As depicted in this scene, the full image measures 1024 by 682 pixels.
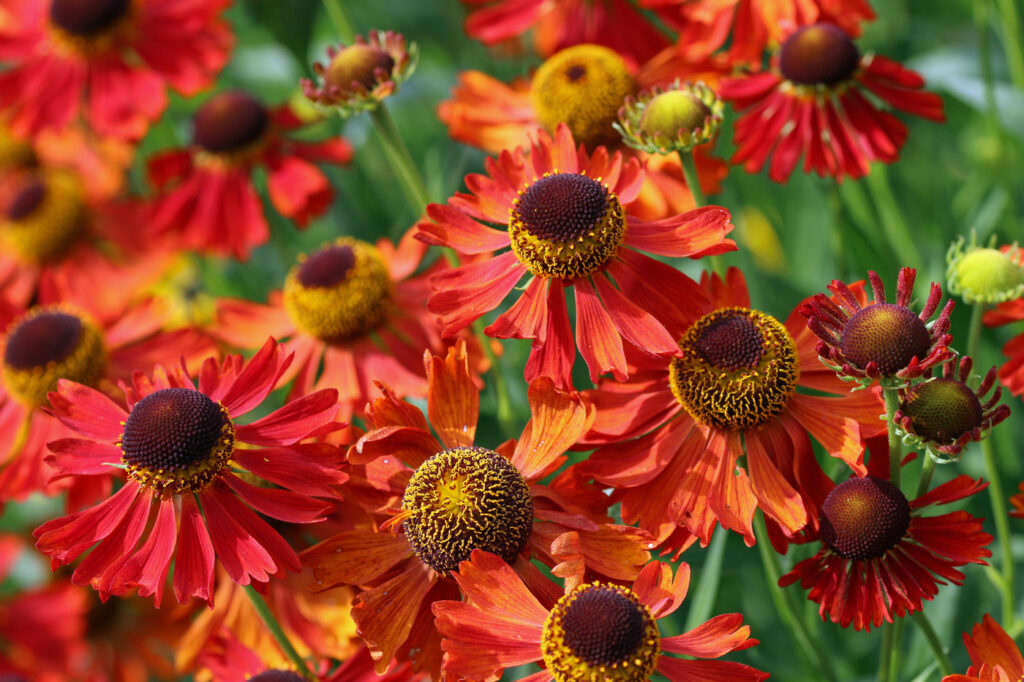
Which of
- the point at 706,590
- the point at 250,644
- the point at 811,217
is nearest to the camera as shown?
the point at 706,590

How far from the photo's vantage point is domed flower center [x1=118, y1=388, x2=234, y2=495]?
1059 mm

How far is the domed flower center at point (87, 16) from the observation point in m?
2.11

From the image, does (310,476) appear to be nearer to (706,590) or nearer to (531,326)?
(531,326)

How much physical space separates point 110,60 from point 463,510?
1.48m

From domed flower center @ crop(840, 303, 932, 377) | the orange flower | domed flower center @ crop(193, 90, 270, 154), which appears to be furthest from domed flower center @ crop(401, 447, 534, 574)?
domed flower center @ crop(193, 90, 270, 154)

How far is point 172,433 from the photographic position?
1054mm

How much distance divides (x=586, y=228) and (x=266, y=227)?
96 centimetres

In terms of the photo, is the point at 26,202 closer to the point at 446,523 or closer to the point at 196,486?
the point at 196,486

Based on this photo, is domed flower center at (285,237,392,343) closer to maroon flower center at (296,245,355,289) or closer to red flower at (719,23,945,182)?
maroon flower center at (296,245,355,289)

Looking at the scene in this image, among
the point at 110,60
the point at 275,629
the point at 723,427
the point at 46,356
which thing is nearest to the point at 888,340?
the point at 723,427

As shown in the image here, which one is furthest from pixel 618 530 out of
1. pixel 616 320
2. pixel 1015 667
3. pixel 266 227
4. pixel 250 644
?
pixel 266 227

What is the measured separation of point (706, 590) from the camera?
1271 mm

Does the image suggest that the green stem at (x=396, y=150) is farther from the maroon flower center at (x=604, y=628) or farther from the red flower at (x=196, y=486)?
the maroon flower center at (x=604, y=628)

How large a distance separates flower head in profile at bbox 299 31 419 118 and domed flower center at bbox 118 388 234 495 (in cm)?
41
